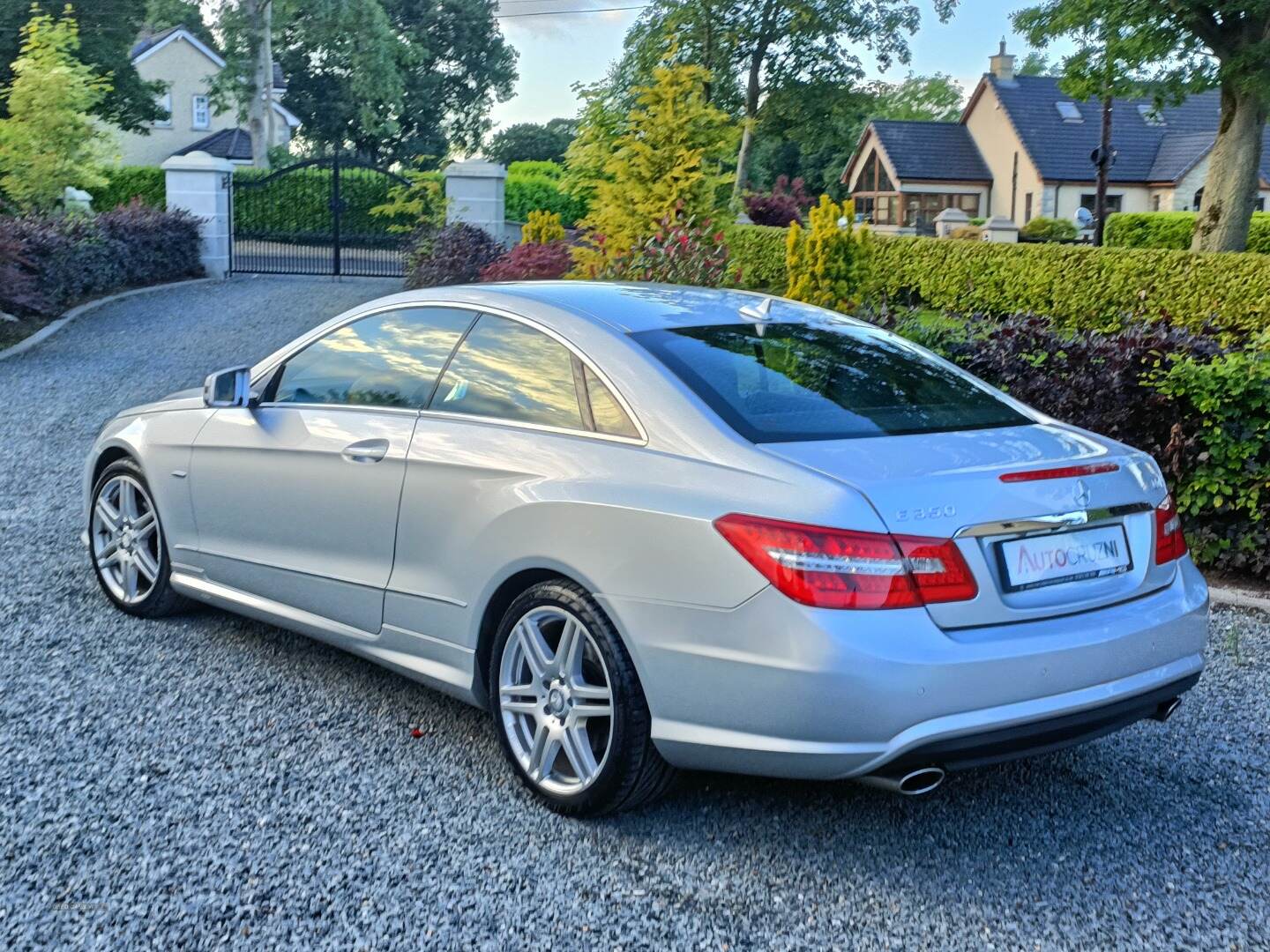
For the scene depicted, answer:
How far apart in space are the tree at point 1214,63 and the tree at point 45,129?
672 inches

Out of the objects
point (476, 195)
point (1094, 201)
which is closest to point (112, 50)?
point (476, 195)

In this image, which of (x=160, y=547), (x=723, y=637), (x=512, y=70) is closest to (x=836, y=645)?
(x=723, y=637)

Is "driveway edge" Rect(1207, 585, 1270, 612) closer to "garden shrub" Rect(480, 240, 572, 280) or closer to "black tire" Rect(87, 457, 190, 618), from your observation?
"black tire" Rect(87, 457, 190, 618)

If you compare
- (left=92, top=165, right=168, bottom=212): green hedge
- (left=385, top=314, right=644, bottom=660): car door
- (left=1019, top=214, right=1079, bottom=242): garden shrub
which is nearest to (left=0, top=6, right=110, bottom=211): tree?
(left=92, top=165, right=168, bottom=212): green hedge

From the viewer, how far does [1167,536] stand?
4012mm

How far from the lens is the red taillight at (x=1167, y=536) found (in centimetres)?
395

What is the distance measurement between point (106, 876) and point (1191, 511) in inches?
198

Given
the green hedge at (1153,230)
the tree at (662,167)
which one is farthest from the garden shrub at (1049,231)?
the tree at (662,167)

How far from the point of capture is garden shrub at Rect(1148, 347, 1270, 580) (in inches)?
249

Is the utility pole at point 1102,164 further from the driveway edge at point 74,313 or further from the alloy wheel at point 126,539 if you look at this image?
the alloy wheel at point 126,539

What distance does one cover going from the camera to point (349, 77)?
60062mm

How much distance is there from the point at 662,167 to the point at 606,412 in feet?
34.6

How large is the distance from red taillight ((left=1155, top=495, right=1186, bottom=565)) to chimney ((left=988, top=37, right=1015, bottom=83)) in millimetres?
67987

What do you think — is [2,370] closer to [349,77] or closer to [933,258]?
[933,258]
